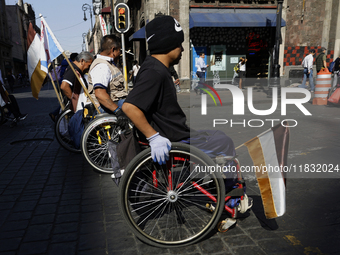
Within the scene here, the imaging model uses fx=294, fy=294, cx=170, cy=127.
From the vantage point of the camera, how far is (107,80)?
13.5 feet

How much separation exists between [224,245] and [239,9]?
17.4 m

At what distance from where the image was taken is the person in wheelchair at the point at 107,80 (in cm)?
400

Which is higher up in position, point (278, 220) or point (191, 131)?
point (191, 131)

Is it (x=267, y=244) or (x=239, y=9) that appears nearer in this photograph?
(x=267, y=244)

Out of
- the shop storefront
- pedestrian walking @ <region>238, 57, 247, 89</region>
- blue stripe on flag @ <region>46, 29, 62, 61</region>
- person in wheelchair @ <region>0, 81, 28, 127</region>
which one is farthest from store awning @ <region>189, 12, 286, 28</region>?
blue stripe on flag @ <region>46, 29, 62, 61</region>

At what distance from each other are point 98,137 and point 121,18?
6507mm

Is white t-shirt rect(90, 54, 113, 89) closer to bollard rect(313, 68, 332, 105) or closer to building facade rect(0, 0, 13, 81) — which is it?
bollard rect(313, 68, 332, 105)

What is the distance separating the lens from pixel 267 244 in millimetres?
2428

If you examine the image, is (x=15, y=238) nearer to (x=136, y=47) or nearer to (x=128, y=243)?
(x=128, y=243)

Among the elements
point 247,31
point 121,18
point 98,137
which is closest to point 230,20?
point 247,31

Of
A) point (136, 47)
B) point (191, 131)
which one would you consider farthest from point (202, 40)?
point (191, 131)

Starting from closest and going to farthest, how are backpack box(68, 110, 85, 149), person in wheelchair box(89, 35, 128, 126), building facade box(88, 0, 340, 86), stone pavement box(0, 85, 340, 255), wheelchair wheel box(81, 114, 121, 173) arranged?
stone pavement box(0, 85, 340, 255) → person in wheelchair box(89, 35, 128, 126) → wheelchair wheel box(81, 114, 121, 173) → backpack box(68, 110, 85, 149) → building facade box(88, 0, 340, 86)

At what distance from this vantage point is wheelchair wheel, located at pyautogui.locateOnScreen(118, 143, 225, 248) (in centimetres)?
227

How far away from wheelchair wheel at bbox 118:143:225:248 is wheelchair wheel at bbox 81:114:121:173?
1596 millimetres
